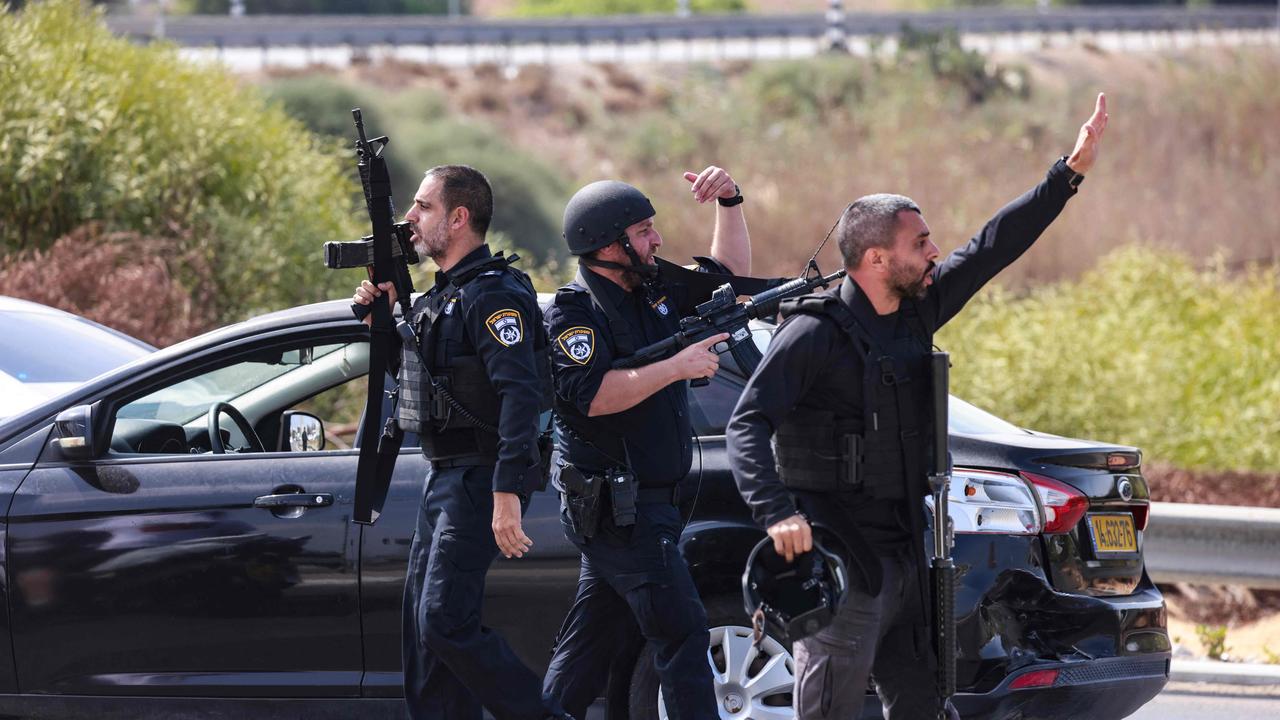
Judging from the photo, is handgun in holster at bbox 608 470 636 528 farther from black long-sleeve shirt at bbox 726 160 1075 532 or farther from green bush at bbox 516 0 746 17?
green bush at bbox 516 0 746 17

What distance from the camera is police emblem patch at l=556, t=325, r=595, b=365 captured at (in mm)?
4246

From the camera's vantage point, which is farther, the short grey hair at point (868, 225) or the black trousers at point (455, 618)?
the black trousers at point (455, 618)

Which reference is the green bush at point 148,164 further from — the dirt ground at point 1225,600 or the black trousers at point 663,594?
the black trousers at point 663,594

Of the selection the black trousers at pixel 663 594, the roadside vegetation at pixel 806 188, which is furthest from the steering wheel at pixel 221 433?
the roadside vegetation at pixel 806 188

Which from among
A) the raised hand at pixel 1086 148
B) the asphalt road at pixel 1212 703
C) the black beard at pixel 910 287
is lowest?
the asphalt road at pixel 1212 703

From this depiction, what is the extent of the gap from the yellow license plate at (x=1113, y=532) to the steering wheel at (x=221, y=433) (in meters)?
2.66

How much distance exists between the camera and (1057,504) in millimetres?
4508

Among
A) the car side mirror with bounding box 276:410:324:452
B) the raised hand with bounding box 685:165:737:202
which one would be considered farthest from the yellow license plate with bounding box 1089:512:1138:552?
the car side mirror with bounding box 276:410:324:452

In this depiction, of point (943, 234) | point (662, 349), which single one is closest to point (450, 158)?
point (943, 234)

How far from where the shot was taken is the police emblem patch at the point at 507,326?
4.21 meters

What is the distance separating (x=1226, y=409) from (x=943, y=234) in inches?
344

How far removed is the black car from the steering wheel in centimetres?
16

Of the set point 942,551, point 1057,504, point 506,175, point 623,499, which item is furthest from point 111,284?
point 506,175

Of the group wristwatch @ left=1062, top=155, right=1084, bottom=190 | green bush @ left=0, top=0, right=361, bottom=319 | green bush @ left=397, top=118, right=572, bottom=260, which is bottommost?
wristwatch @ left=1062, top=155, right=1084, bottom=190
